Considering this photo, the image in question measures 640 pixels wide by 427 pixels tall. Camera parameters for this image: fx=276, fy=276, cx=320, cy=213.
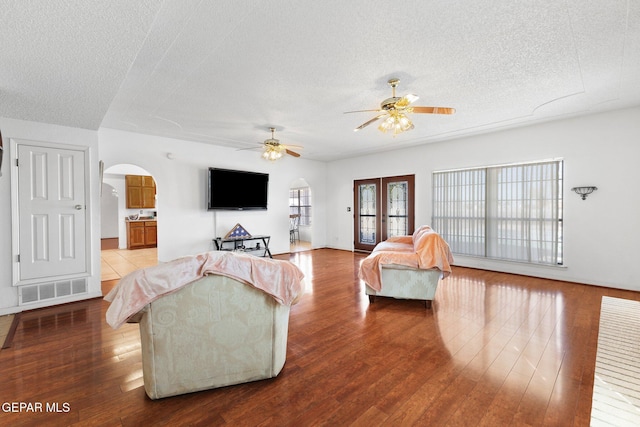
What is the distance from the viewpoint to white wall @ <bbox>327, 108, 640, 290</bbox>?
4234 millimetres

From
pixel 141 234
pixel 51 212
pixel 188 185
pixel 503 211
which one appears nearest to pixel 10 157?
pixel 51 212

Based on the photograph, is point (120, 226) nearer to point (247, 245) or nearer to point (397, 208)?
point (247, 245)

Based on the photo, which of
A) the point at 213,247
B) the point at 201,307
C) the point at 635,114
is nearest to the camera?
the point at 201,307

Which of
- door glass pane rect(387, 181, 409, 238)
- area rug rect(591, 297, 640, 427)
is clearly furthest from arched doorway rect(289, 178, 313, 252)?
area rug rect(591, 297, 640, 427)

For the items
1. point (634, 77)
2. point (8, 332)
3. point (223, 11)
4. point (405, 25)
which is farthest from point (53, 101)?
point (634, 77)

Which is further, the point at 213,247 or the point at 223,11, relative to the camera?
the point at 213,247

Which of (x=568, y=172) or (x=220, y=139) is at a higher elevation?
(x=220, y=139)

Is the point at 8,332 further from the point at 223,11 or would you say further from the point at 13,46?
the point at 223,11

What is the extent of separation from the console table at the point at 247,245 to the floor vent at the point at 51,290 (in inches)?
99.9

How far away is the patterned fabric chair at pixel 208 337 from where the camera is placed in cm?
177

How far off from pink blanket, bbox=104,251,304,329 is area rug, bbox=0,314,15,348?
1.94 metres

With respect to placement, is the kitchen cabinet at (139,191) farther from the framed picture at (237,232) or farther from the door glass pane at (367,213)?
the door glass pane at (367,213)

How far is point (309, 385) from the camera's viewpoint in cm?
199

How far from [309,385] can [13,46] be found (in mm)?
3190
